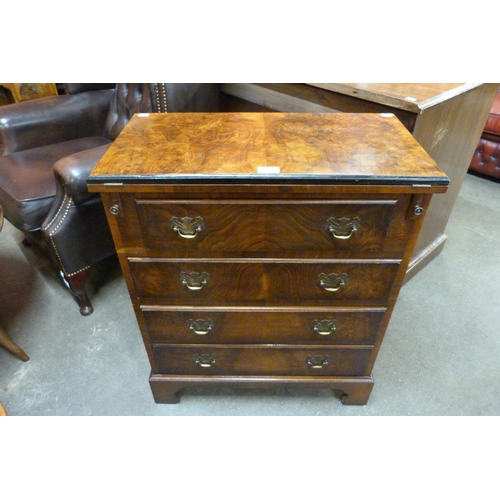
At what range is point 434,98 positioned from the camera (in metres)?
1.09

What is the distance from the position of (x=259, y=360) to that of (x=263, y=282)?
1.10ft

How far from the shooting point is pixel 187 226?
2.78 ft

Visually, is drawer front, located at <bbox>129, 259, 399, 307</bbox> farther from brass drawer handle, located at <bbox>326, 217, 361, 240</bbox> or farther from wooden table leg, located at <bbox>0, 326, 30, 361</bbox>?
wooden table leg, located at <bbox>0, 326, 30, 361</bbox>

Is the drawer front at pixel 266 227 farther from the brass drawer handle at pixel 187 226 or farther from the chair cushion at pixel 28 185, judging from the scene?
the chair cushion at pixel 28 185

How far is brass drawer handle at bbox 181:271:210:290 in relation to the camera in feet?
3.08

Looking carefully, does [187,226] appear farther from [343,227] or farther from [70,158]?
[70,158]

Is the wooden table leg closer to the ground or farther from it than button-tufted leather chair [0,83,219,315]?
closer to the ground

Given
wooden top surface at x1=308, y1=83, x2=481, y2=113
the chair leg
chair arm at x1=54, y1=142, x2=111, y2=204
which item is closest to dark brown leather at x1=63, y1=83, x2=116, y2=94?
chair arm at x1=54, y1=142, x2=111, y2=204

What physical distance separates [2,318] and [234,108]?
1.46 metres

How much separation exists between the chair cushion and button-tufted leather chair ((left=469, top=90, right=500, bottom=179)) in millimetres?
2559

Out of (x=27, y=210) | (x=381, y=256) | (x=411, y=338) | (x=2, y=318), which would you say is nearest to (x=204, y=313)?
(x=381, y=256)

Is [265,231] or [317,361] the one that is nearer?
[265,231]

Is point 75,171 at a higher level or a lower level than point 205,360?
higher

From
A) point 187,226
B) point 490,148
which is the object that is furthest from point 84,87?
point 490,148
